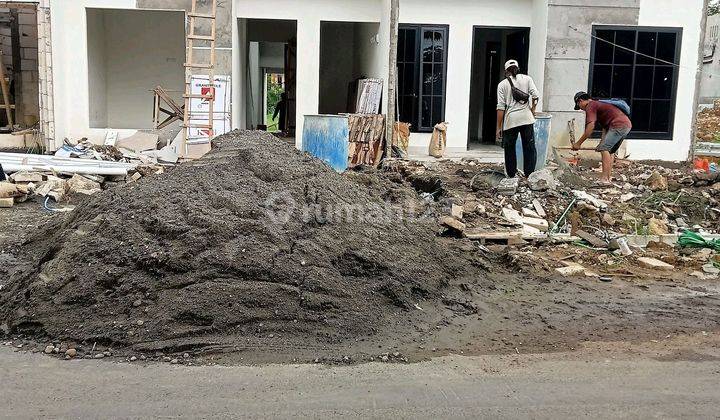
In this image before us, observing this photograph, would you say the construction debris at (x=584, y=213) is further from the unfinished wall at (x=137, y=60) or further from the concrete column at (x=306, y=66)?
the unfinished wall at (x=137, y=60)

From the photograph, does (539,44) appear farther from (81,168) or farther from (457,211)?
(81,168)

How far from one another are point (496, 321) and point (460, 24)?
33.0ft

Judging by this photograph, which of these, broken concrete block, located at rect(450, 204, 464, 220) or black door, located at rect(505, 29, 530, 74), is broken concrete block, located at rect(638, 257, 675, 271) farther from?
black door, located at rect(505, 29, 530, 74)

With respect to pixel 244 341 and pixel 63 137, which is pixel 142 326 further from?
pixel 63 137

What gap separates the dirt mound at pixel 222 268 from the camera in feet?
15.1

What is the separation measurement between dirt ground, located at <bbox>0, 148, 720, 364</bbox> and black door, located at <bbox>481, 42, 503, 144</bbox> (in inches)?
412

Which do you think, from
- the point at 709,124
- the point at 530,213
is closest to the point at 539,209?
the point at 530,213

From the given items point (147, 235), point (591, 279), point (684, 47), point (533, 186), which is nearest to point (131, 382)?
point (147, 235)

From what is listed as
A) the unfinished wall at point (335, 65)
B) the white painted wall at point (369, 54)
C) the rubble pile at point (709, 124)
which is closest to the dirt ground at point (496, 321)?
the white painted wall at point (369, 54)

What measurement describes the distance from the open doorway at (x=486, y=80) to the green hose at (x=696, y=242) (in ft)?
28.8

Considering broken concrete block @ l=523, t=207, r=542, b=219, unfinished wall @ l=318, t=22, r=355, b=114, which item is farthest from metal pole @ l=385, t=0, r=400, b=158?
unfinished wall @ l=318, t=22, r=355, b=114

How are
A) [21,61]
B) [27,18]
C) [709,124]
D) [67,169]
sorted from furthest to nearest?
[709,124]
[21,61]
[27,18]
[67,169]

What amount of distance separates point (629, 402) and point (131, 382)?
2821mm

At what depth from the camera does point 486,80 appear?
56.5 feet
